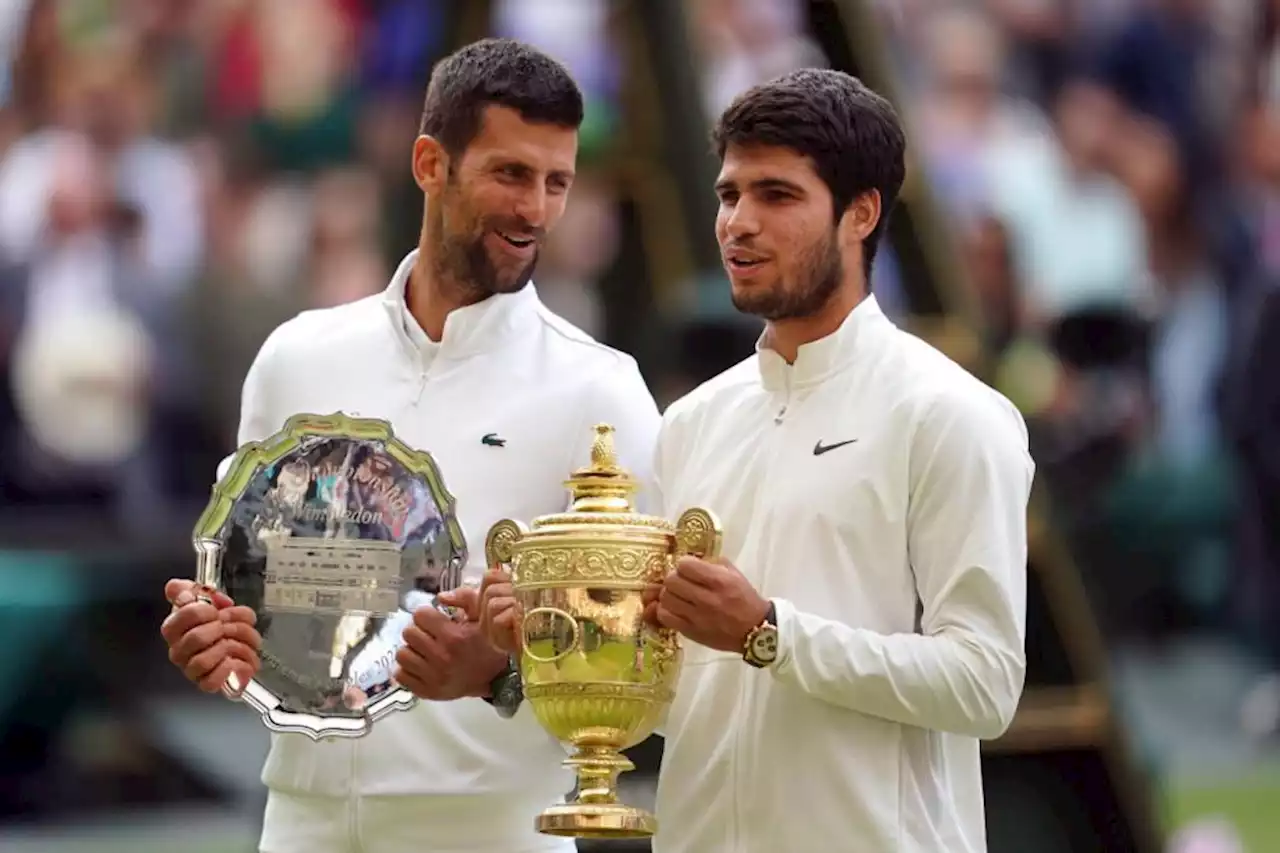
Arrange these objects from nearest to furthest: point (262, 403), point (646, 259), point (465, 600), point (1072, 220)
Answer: point (465, 600), point (262, 403), point (646, 259), point (1072, 220)

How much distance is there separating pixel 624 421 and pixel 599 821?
0.71 m

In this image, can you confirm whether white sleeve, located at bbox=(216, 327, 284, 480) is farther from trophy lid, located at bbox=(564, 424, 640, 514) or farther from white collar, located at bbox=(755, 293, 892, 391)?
white collar, located at bbox=(755, 293, 892, 391)

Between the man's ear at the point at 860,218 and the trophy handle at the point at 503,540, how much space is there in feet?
1.87

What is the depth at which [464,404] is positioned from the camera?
406 cm

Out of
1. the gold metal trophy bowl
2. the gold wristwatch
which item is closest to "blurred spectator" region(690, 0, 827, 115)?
the gold metal trophy bowl

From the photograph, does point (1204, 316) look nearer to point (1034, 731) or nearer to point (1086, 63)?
Result: point (1086, 63)

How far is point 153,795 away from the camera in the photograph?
7547 mm

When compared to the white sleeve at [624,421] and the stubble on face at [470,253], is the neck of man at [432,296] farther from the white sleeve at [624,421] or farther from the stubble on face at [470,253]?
the white sleeve at [624,421]

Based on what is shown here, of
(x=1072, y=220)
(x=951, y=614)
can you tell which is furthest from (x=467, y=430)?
(x=1072, y=220)

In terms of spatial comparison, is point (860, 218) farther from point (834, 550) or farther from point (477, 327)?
point (477, 327)

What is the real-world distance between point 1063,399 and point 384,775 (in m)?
6.49

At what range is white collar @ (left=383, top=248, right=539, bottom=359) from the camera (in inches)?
161

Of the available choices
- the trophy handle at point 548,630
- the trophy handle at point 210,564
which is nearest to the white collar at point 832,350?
the trophy handle at point 548,630

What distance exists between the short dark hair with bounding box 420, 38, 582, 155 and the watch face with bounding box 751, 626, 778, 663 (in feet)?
3.18
